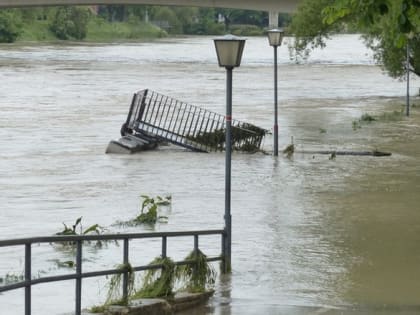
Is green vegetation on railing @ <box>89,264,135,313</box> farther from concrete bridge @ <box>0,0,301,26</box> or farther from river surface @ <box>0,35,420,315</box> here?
concrete bridge @ <box>0,0,301,26</box>

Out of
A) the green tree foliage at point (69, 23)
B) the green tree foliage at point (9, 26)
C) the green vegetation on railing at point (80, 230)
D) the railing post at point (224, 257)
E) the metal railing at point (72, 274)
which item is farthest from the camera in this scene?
the green tree foliage at point (69, 23)

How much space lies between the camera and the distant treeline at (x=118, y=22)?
400ft

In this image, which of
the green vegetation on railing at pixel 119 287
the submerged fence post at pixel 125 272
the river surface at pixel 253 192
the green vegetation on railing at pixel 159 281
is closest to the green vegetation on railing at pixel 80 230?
the river surface at pixel 253 192

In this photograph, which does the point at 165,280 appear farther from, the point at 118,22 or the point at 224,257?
the point at 118,22

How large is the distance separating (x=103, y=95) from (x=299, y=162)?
26557mm

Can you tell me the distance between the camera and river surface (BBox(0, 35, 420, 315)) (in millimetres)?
14531

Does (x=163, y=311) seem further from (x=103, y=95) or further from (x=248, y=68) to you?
(x=248, y=68)

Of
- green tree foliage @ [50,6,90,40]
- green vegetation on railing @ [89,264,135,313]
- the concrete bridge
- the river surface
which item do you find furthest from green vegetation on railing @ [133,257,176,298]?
green tree foliage @ [50,6,90,40]

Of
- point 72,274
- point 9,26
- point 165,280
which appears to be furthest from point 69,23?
point 72,274

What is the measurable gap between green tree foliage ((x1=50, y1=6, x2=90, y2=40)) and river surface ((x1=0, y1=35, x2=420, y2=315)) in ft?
206

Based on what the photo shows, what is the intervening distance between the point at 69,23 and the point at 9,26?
11.1 meters

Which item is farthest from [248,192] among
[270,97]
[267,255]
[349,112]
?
[270,97]

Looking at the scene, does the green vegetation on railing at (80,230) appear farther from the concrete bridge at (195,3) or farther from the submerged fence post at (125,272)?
the concrete bridge at (195,3)

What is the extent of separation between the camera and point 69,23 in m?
123
